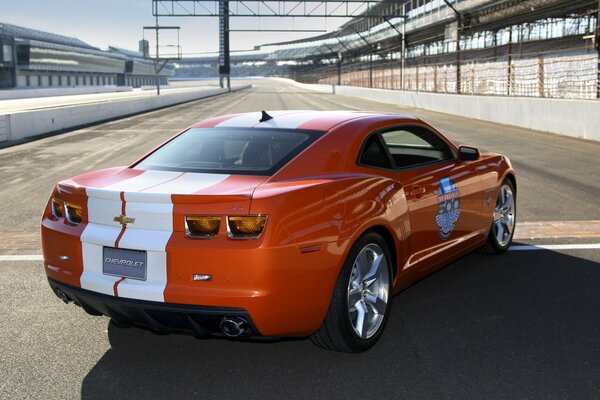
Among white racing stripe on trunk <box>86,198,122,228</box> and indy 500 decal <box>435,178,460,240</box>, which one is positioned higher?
white racing stripe on trunk <box>86,198,122,228</box>

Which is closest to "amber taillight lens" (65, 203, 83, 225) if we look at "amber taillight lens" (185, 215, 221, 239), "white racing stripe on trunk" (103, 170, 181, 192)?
"white racing stripe on trunk" (103, 170, 181, 192)

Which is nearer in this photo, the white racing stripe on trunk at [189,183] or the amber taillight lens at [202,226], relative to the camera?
the amber taillight lens at [202,226]

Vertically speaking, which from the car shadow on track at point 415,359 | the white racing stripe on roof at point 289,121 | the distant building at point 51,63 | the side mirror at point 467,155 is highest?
the distant building at point 51,63

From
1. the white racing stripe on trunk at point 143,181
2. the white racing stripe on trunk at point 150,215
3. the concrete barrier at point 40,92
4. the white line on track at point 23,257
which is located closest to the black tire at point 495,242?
the white racing stripe on trunk at point 143,181

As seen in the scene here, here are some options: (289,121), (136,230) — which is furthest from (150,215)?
(289,121)

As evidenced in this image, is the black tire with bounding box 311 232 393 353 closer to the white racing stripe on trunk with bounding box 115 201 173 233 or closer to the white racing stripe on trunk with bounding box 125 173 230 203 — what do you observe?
the white racing stripe on trunk with bounding box 125 173 230 203

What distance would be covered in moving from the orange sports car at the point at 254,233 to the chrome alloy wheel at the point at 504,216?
5.08 ft

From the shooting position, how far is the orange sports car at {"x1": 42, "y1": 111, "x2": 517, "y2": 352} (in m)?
3.42

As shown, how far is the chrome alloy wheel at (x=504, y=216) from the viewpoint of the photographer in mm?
6113

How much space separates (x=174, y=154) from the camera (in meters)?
4.59

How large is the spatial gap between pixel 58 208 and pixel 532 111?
20748mm

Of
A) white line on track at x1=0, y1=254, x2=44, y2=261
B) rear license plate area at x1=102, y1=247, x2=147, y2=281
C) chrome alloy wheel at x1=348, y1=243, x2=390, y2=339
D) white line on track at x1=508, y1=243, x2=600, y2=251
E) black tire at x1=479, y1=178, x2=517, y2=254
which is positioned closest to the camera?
rear license plate area at x1=102, y1=247, x2=147, y2=281

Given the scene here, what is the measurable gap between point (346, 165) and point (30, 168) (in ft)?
36.9

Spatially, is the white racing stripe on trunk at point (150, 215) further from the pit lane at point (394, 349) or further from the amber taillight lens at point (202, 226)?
the pit lane at point (394, 349)
